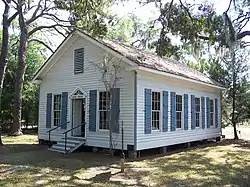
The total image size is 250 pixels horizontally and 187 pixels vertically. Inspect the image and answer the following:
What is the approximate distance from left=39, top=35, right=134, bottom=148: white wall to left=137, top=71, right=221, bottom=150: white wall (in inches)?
15.0

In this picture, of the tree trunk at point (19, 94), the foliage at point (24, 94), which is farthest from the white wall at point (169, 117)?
the foliage at point (24, 94)

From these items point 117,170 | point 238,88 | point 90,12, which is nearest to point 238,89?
point 238,88

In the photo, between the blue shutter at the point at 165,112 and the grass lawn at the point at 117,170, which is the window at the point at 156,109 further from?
the grass lawn at the point at 117,170

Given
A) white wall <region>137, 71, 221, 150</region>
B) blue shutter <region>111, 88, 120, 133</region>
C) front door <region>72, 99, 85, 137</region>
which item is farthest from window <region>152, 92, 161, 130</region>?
front door <region>72, 99, 85, 137</region>

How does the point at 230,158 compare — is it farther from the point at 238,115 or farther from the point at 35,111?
the point at 35,111

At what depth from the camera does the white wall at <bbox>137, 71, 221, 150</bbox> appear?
38.8 ft

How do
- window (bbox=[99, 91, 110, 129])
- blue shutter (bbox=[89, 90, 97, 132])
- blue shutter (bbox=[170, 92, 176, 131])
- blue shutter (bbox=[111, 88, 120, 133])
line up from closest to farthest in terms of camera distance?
blue shutter (bbox=[111, 88, 120, 133]) → window (bbox=[99, 91, 110, 129]) → blue shutter (bbox=[89, 90, 97, 132]) → blue shutter (bbox=[170, 92, 176, 131])

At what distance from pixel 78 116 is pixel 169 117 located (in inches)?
174

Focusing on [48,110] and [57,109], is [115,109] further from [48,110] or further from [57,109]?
[48,110]

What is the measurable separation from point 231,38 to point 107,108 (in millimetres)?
5581

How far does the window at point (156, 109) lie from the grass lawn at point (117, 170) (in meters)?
1.40

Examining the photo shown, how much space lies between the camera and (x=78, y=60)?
14039mm

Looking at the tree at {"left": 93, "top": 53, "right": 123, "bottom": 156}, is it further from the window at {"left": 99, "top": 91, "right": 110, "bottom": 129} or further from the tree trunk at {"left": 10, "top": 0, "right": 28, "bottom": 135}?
the tree trunk at {"left": 10, "top": 0, "right": 28, "bottom": 135}

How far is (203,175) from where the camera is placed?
8.51m
